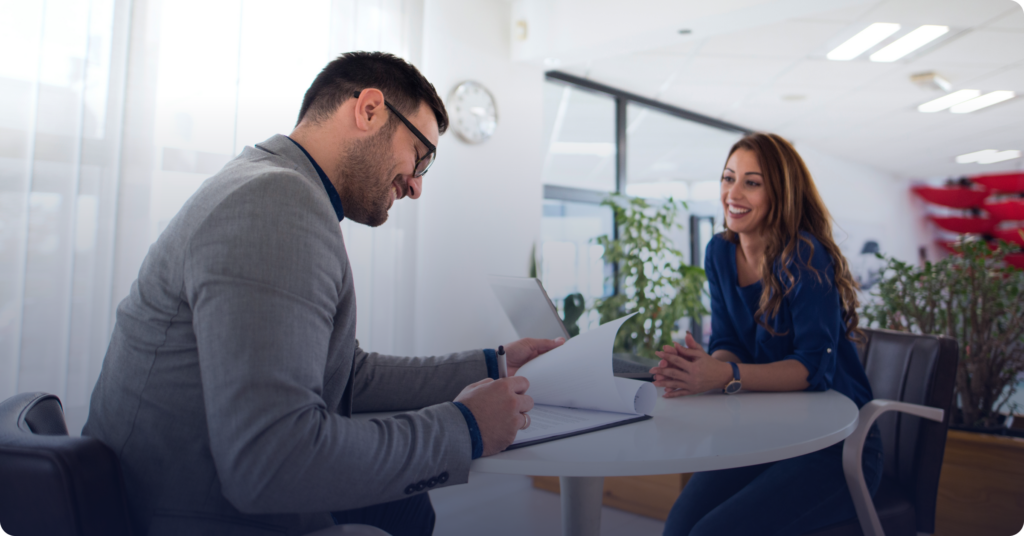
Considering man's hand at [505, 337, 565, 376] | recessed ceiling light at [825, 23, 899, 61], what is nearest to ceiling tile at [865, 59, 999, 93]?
recessed ceiling light at [825, 23, 899, 61]

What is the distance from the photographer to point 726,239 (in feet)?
5.88

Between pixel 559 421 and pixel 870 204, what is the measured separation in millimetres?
9872

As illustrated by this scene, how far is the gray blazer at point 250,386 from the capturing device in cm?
65

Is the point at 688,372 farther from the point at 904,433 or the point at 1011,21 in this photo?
the point at 1011,21

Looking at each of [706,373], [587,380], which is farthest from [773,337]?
[587,380]

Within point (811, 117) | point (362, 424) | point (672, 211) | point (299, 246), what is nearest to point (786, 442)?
point (362, 424)

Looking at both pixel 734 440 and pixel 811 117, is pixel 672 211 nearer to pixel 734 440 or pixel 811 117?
pixel 811 117

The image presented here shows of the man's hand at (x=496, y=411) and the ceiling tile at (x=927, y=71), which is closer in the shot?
the man's hand at (x=496, y=411)

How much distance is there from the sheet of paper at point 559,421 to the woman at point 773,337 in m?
0.28

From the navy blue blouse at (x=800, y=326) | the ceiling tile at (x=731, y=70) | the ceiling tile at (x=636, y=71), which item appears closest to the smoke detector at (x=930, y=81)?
the ceiling tile at (x=731, y=70)

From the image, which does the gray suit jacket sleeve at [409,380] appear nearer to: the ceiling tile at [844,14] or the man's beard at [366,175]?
the man's beard at [366,175]

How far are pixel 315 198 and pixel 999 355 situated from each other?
2.96 meters

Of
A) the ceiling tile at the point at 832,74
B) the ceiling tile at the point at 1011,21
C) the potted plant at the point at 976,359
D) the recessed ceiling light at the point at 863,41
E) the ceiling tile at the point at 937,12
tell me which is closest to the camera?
the potted plant at the point at 976,359

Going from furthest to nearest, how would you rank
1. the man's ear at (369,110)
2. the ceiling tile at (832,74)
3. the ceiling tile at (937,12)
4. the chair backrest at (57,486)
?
the ceiling tile at (832,74) < the ceiling tile at (937,12) < the man's ear at (369,110) < the chair backrest at (57,486)
